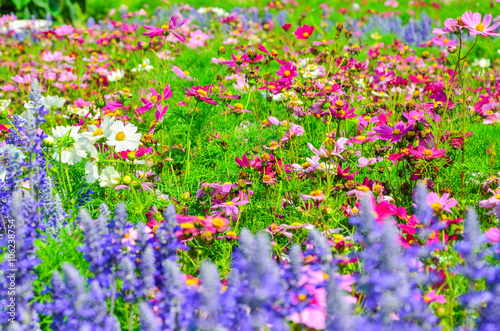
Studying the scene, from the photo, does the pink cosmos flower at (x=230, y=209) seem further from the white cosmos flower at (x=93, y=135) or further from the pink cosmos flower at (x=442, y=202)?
the pink cosmos flower at (x=442, y=202)

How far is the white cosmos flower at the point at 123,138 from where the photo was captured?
6.82 feet

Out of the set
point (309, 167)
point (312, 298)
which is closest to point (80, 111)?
point (309, 167)

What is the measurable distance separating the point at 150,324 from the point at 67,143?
1.15 meters

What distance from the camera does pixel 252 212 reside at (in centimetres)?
230

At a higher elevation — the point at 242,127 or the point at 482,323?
the point at 482,323

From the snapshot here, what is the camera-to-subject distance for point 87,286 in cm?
151

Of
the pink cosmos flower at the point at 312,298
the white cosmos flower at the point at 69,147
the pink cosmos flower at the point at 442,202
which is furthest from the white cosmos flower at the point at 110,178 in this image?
the pink cosmos flower at the point at 442,202

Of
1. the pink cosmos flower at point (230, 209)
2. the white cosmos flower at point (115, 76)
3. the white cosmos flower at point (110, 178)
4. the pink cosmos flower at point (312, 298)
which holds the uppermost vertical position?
the pink cosmos flower at point (312, 298)

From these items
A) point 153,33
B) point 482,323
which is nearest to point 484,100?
point 153,33

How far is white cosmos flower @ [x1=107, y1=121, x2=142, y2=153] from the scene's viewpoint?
2080 millimetres

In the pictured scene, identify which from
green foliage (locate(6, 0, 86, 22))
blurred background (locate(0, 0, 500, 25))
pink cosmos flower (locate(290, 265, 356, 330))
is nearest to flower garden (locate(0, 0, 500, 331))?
pink cosmos flower (locate(290, 265, 356, 330))

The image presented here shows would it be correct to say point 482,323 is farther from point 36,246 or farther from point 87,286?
point 36,246

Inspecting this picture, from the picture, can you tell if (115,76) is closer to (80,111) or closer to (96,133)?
(80,111)

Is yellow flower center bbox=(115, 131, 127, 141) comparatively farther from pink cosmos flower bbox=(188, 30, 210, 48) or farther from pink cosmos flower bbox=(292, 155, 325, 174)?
pink cosmos flower bbox=(188, 30, 210, 48)
